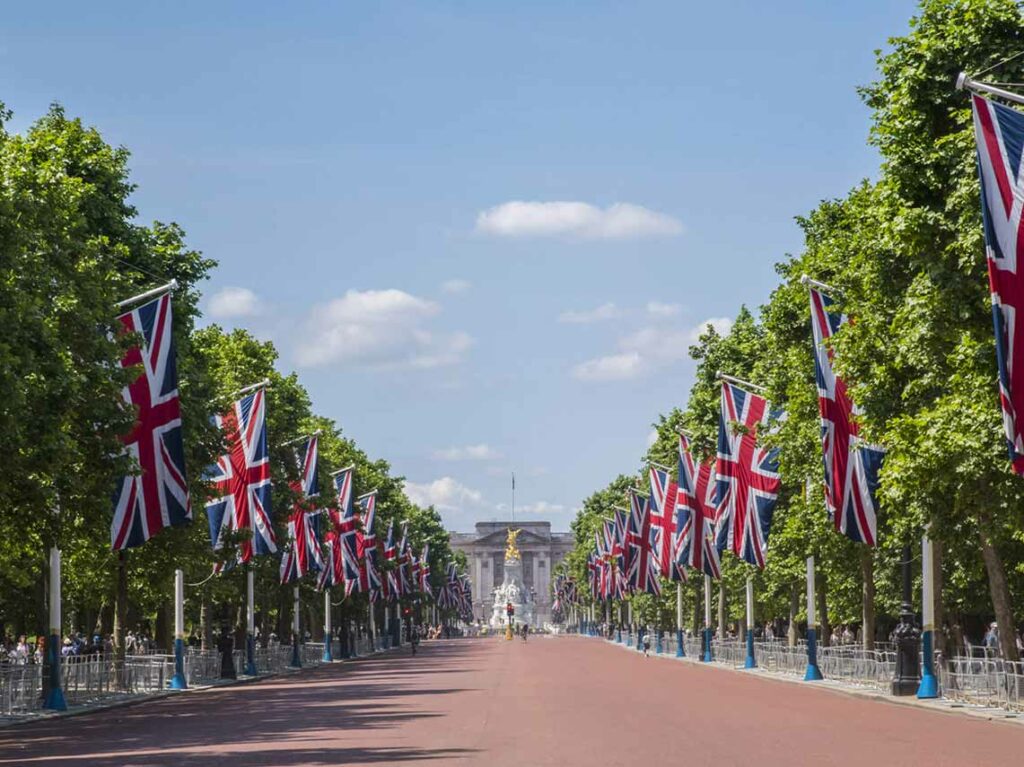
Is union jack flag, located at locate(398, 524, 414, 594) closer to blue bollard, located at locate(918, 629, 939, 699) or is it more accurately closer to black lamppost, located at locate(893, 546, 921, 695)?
black lamppost, located at locate(893, 546, 921, 695)

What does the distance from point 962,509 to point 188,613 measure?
274 ft

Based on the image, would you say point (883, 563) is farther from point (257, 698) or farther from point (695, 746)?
point (695, 746)

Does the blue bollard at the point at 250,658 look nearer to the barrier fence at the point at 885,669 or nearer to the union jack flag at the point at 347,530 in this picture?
the union jack flag at the point at 347,530

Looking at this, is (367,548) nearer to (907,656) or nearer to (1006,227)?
(907,656)

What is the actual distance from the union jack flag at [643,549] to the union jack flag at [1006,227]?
59.2 m

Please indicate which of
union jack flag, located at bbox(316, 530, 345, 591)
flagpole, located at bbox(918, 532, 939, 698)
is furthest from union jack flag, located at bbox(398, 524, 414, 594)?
flagpole, located at bbox(918, 532, 939, 698)

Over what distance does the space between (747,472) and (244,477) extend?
600 inches

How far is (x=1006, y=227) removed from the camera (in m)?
24.9

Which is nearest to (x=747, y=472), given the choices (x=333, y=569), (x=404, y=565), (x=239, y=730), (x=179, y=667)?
(x=179, y=667)

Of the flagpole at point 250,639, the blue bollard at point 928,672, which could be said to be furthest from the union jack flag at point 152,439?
the flagpole at point 250,639

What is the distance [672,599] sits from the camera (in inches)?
4879

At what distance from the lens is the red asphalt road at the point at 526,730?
25.0 m

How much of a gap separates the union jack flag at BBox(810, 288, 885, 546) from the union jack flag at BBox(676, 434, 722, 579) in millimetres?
23809

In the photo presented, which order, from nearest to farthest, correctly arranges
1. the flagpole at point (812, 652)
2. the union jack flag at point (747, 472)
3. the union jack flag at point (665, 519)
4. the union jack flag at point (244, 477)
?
the union jack flag at point (747, 472) < the union jack flag at point (244, 477) < the flagpole at point (812, 652) < the union jack flag at point (665, 519)
